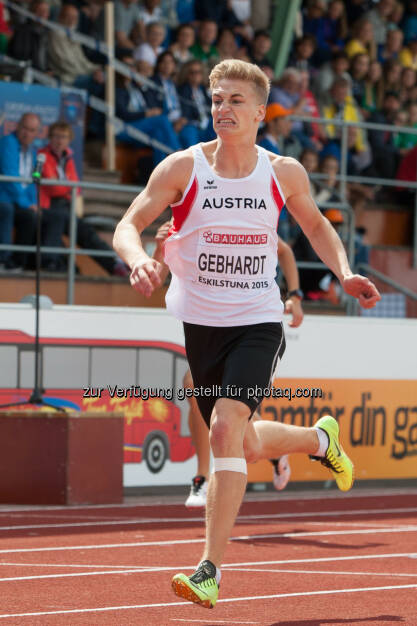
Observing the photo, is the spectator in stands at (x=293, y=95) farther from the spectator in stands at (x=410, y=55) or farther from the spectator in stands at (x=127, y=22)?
the spectator in stands at (x=410, y=55)

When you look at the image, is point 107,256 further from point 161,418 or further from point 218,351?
point 218,351

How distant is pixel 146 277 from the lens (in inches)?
197

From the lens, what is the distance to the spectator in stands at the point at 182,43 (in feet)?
52.0

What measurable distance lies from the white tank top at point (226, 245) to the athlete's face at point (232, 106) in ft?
0.61

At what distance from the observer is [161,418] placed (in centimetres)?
1105

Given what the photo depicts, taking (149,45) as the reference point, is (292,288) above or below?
below

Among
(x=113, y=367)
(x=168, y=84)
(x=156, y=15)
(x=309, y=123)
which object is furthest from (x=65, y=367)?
(x=156, y=15)

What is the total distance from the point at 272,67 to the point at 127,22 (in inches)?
100

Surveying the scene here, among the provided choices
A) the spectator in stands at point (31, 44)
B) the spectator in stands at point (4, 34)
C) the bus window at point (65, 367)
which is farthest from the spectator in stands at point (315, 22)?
the bus window at point (65, 367)

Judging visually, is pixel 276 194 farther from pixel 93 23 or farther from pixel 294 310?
pixel 93 23

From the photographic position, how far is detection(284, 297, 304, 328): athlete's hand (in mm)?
9188

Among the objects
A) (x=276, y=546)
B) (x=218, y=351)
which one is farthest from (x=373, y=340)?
(x=218, y=351)

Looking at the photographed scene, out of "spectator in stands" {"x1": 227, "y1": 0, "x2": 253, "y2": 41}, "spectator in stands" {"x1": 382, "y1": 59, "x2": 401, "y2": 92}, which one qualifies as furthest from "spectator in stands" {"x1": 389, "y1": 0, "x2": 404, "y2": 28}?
"spectator in stands" {"x1": 227, "y1": 0, "x2": 253, "y2": 41}

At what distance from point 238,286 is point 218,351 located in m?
0.31
